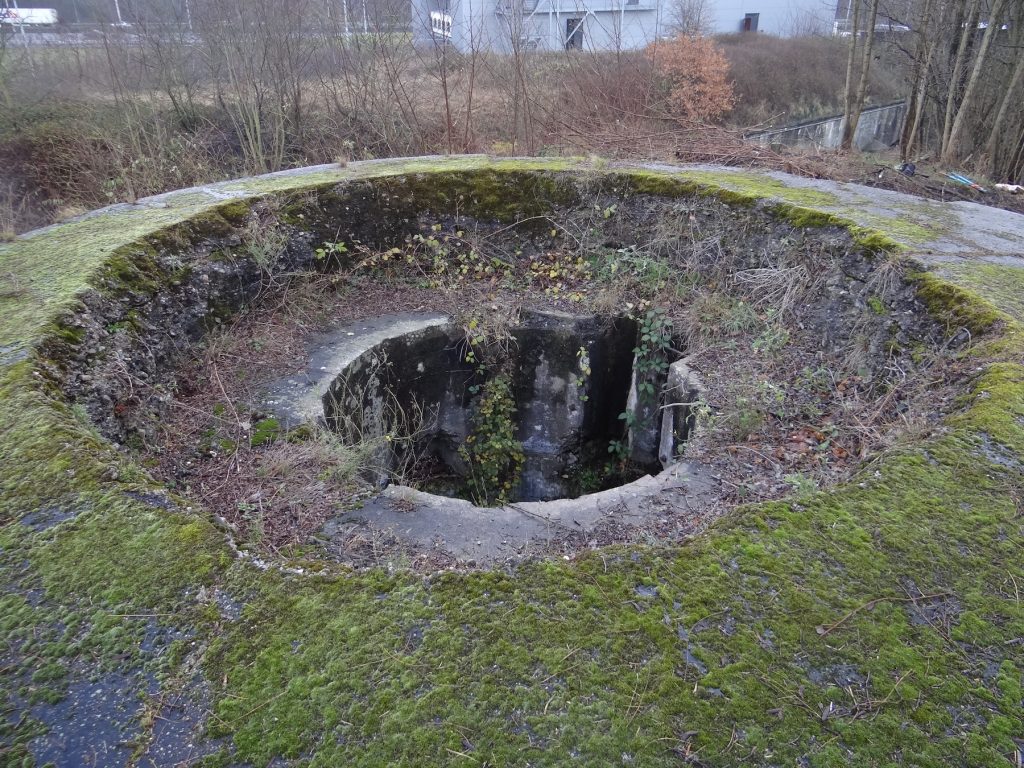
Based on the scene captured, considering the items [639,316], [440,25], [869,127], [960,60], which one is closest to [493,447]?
[639,316]

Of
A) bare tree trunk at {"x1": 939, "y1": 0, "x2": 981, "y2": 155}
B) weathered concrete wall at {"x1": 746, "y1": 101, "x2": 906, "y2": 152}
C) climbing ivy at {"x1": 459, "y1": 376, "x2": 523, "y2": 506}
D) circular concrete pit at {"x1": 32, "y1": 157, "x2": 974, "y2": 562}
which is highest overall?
bare tree trunk at {"x1": 939, "y1": 0, "x2": 981, "y2": 155}

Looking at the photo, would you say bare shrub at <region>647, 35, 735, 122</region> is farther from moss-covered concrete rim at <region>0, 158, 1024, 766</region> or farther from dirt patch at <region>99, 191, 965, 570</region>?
moss-covered concrete rim at <region>0, 158, 1024, 766</region>

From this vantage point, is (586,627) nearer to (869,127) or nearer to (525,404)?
(525,404)

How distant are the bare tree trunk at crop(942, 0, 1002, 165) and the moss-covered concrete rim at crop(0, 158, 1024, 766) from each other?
25.4ft

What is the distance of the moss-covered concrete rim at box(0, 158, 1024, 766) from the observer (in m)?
1.84

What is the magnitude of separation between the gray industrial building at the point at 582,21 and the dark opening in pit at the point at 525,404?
204 inches

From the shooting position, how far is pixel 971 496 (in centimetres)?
271

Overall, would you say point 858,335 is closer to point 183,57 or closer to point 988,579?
point 988,579

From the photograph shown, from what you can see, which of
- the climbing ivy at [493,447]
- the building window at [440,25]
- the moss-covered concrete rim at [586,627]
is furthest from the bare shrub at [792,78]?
the moss-covered concrete rim at [586,627]

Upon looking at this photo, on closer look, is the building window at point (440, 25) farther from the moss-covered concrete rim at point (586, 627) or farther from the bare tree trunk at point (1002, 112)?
the moss-covered concrete rim at point (586, 627)

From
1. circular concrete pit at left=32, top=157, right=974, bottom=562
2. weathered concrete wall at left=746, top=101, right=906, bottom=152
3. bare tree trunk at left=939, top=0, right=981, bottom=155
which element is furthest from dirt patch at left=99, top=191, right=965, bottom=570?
weathered concrete wall at left=746, top=101, right=906, bottom=152

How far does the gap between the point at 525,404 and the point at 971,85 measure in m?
7.99

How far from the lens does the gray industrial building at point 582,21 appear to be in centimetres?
995

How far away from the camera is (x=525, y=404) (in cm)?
654
